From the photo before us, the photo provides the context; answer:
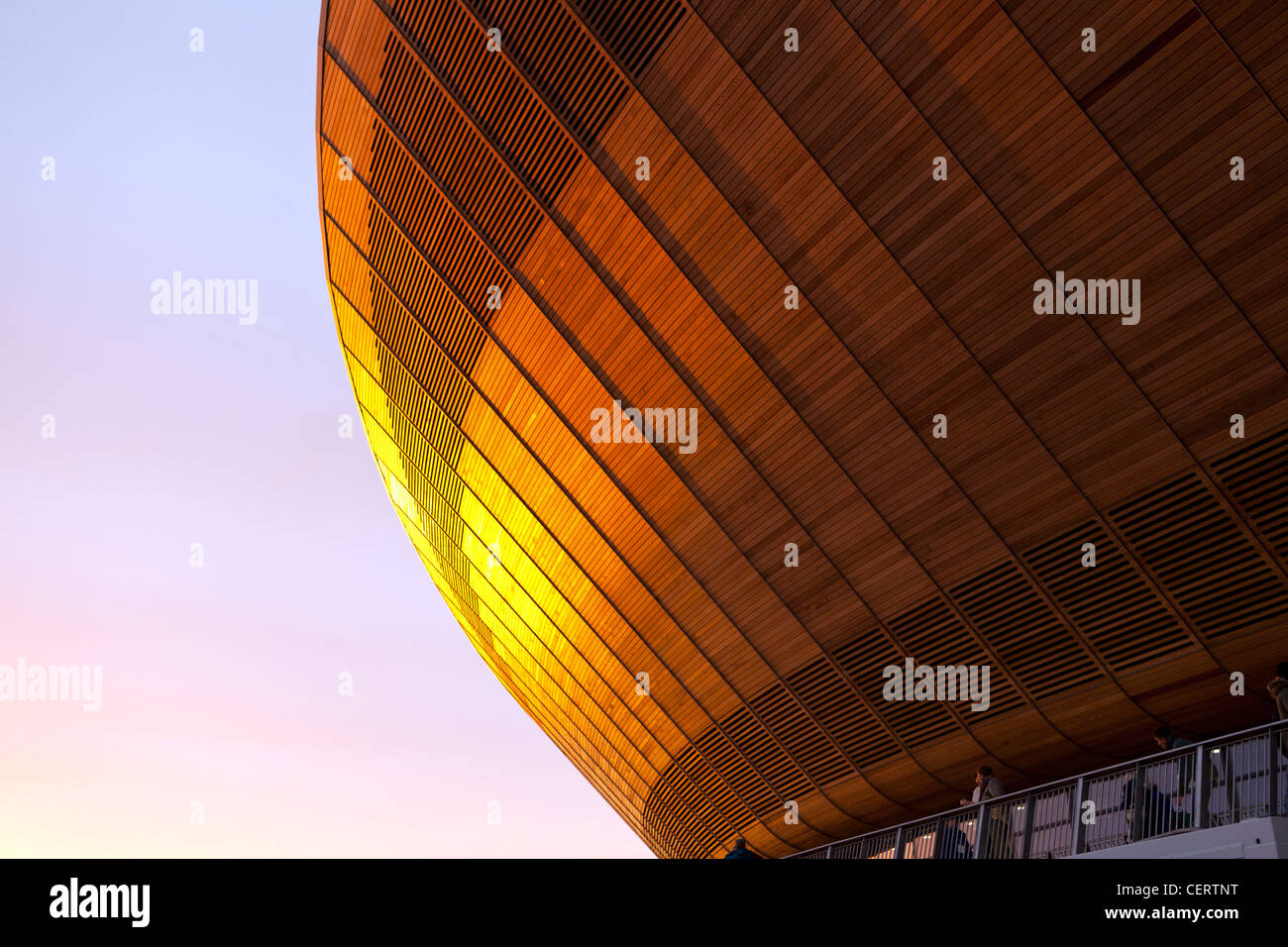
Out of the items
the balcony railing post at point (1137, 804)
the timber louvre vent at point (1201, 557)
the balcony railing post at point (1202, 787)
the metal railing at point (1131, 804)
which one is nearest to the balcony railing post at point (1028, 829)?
the metal railing at point (1131, 804)

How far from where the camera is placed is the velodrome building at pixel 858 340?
40.3 feet

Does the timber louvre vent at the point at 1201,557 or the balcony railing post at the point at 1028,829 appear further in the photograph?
the timber louvre vent at the point at 1201,557

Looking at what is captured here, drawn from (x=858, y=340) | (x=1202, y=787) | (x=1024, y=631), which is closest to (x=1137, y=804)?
(x=1202, y=787)

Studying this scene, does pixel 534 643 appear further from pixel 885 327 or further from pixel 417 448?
pixel 885 327

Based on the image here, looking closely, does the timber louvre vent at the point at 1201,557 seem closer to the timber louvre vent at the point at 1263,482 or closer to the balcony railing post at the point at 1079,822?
the timber louvre vent at the point at 1263,482

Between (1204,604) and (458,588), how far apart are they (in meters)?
17.9

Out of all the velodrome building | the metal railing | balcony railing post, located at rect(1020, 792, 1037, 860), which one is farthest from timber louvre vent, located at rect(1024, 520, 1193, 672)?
balcony railing post, located at rect(1020, 792, 1037, 860)

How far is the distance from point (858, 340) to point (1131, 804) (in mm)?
6586

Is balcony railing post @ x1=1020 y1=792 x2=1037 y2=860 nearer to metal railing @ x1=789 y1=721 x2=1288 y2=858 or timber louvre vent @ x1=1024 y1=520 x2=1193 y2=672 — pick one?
metal railing @ x1=789 y1=721 x2=1288 y2=858

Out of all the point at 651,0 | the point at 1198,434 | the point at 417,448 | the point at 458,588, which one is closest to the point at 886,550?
the point at 1198,434

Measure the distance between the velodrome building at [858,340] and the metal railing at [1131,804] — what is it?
409 centimetres

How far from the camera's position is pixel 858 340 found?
14836 millimetres

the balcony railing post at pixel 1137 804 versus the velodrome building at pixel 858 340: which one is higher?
the velodrome building at pixel 858 340

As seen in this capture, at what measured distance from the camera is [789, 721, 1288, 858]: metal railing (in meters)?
9.47
